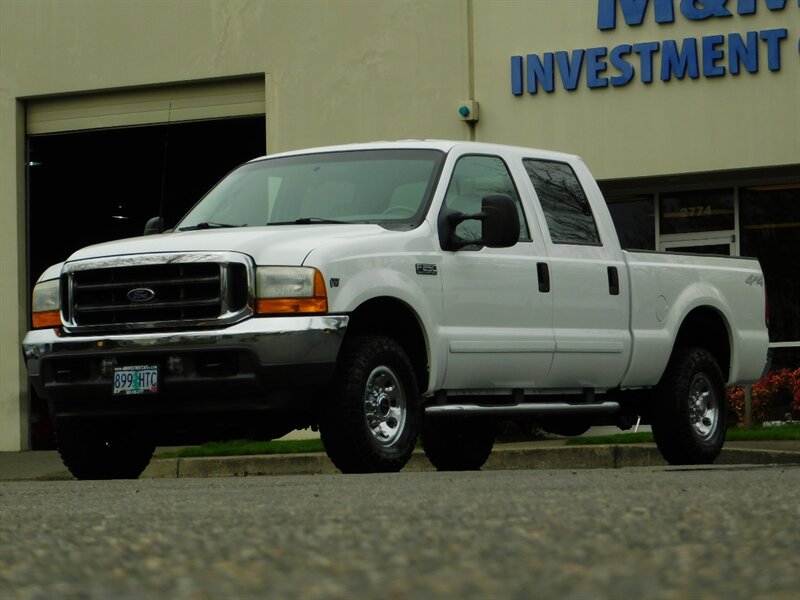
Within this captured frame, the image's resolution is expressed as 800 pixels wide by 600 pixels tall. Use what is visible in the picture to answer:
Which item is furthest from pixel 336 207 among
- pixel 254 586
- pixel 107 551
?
pixel 254 586

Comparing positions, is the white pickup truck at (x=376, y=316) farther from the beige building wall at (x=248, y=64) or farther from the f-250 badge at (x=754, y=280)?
the beige building wall at (x=248, y=64)

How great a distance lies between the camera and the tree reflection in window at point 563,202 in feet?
35.5

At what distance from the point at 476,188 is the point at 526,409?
4.66ft

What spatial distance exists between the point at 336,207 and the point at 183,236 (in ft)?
3.48

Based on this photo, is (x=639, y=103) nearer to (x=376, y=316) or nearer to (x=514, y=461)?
(x=514, y=461)

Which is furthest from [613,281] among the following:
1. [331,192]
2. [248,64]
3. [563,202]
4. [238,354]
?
[248,64]

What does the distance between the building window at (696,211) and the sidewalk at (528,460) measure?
5438mm

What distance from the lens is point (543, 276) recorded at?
10.4 metres

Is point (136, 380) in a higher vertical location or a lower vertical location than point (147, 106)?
lower

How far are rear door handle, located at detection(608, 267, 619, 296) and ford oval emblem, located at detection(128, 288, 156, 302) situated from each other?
128 inches

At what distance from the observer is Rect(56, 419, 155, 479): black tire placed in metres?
9.78

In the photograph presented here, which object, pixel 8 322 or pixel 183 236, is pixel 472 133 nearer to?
pixel 8 322

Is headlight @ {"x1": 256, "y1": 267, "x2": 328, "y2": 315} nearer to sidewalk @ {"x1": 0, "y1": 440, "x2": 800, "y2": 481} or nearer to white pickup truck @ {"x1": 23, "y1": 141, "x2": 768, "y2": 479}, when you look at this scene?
white pickup truck @ {"x1": 23, "y1": 141, "x2": 768, "y2": 479}

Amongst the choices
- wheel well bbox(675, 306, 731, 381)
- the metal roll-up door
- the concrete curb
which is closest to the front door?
wheel well bbox(675, 306, 731, 381)
